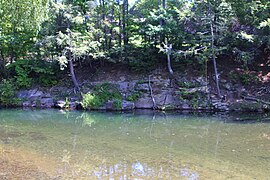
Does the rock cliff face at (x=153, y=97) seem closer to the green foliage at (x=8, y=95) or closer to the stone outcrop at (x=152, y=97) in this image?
the stone outcrop at (x=152, y=97)

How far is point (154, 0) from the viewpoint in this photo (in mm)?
19781

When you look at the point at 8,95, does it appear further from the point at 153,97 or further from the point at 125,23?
the point at 125,23

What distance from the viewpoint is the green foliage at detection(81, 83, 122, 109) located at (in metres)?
16.2

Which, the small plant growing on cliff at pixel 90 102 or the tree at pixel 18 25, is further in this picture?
the small plant growing on cliff at pixel 90 102

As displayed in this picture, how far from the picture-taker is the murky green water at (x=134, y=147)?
21.0 ft

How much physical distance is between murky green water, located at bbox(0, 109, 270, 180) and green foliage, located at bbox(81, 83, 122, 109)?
8.19 feet

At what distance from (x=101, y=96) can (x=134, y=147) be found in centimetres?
866

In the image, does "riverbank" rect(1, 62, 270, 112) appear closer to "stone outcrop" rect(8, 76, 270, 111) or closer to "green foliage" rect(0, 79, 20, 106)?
"stone outcrop" rect(8, 76, 270, 111)

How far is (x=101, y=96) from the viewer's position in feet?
55.4

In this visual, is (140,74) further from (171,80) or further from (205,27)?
(205,27)

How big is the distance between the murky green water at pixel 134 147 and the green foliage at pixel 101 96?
2.50 m

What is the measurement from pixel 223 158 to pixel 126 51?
13153mm

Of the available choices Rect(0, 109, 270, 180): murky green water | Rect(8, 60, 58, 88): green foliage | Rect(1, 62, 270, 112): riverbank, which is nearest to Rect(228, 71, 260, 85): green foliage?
Rect(1, 62, 270, 112): riverbank

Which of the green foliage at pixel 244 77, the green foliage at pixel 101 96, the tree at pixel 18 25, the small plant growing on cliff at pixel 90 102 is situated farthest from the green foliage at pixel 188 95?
the tree at pixel 18 25
